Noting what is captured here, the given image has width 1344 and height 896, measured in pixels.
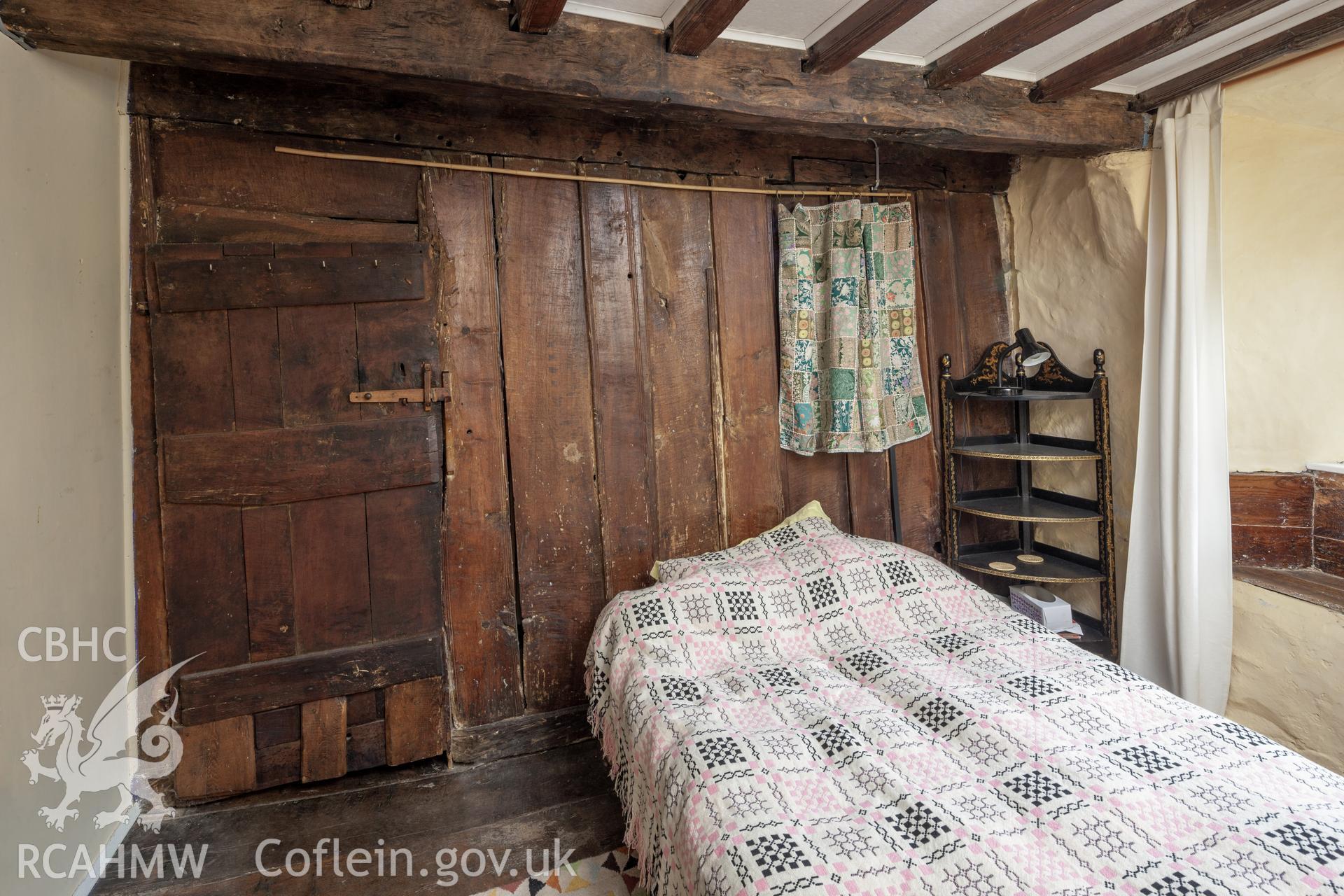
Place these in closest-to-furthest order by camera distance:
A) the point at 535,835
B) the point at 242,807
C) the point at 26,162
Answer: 1. the point at 26,162
2. the point at 535,835
3. the point at 242,807

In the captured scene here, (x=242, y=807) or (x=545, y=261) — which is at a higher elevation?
(x=545, y=261)

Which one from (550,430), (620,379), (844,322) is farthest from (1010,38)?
(550,430)

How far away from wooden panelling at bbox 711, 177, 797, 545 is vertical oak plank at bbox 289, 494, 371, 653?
130 centimetres

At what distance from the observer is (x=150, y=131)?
2.01 metres

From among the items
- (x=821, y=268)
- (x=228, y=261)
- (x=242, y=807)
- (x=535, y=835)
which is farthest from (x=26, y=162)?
(x=821, y=268)

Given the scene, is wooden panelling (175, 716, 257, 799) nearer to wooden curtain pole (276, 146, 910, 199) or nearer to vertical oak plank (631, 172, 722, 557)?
vertical oak plank (631, 172, 722, 557)

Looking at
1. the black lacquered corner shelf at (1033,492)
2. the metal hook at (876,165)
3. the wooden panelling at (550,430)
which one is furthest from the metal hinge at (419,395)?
the black lacquered corner shelf at (1033,492)

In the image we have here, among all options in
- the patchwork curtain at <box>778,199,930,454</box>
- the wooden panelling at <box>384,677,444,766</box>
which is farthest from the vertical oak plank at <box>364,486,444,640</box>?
the patchwork curtain at <box>778,199,930,454</box>

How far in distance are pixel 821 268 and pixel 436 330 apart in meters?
1.48

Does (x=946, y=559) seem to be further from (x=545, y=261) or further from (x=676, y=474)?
(x=545, y=261)

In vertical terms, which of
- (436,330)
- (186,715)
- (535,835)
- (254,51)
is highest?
(254,51)

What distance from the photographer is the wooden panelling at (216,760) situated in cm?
208

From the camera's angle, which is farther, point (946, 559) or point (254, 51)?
point (946, 559)

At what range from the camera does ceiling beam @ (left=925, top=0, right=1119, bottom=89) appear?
5.77 feet
